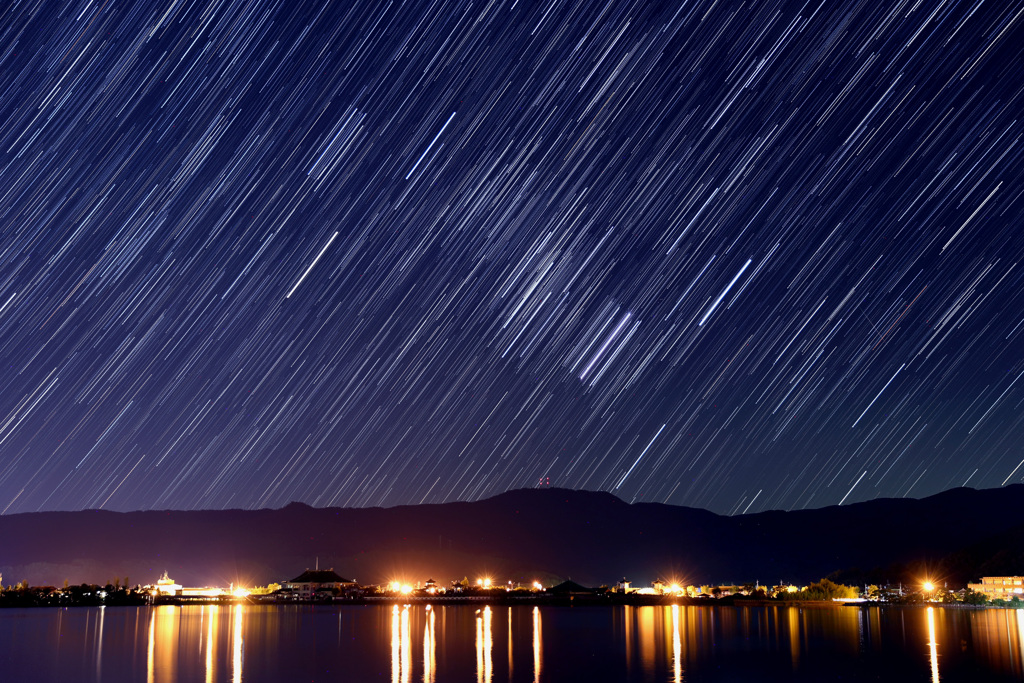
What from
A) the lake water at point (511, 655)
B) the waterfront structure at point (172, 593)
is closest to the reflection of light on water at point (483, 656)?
the lake water at point (511, 655)

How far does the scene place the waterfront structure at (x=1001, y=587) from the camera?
121 m

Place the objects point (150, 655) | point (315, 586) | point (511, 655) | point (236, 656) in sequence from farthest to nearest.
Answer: point (315, 586) < point (511, 655) < point (150, 655) < point (236, 656)

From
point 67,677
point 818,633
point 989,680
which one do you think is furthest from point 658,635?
point 67,677

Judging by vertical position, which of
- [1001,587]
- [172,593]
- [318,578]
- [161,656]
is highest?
[318,578]

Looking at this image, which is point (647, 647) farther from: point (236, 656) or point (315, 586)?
point (315, 586)

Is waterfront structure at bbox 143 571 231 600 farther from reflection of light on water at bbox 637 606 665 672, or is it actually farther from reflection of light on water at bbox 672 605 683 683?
reflection of light on water at bbox 672 605 683 683

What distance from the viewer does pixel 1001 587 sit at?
127 m

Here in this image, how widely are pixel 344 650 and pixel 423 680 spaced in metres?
15.7

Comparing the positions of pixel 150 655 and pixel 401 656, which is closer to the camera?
pixel 401 656

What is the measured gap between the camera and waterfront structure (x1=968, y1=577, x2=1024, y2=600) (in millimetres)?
121300

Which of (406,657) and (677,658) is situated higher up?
(406,657)

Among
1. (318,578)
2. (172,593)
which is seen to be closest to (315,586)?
(318,578)

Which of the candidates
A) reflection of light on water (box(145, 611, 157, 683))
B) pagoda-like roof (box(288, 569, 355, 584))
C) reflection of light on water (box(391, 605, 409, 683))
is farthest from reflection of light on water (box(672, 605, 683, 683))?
pagoda-like roof (box(288, 569, 355, 584))

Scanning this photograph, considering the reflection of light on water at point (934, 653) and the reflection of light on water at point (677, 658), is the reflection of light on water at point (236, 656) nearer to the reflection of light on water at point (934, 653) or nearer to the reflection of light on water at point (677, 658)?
the reflection of light on water at point (677, 658)
